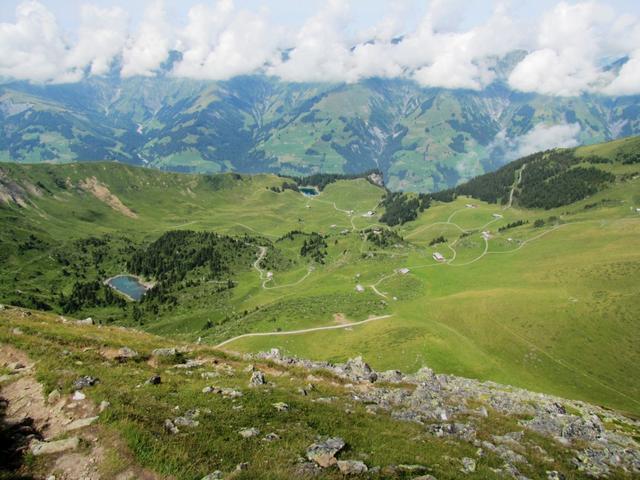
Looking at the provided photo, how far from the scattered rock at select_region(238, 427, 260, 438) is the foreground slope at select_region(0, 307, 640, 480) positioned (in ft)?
0.23

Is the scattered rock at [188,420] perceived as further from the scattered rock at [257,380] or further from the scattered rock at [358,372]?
the scattered rock at [358,372]

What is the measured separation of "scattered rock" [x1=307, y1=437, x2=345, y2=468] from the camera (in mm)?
19016

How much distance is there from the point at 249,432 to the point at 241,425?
49.2 inches

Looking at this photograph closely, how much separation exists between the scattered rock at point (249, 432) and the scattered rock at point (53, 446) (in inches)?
301

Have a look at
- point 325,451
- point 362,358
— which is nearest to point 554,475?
point 325,451

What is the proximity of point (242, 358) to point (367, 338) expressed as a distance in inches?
2658

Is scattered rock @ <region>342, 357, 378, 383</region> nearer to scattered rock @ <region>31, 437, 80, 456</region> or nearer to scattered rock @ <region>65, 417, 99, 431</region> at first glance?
scattered rock @ <region>65, 417, 99, 431</region>

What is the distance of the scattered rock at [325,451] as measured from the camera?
19.0 metres

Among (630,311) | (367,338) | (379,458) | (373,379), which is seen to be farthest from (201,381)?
(630,311)

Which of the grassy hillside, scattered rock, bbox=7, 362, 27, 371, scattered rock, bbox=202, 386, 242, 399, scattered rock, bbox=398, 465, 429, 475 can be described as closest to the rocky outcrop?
scattered rock, bbox=398, 465, 429, 475

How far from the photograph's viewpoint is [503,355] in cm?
9469

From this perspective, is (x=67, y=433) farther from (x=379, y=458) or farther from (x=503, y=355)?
(x=503, y=355)

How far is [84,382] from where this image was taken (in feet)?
76.3

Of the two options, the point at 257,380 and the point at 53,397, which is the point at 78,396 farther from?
the point at 257,380
